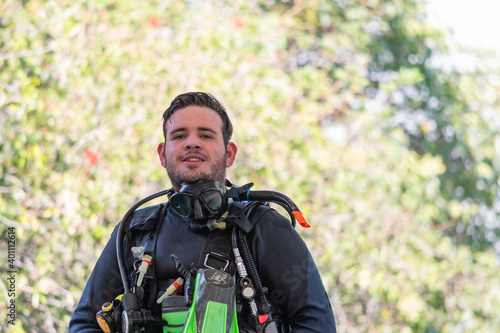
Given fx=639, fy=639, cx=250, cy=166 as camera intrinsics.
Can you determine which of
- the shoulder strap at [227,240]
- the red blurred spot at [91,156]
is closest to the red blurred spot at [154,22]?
the red blurred spot at [91,156]

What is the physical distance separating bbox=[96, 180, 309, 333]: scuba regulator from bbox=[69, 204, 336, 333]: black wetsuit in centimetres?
5

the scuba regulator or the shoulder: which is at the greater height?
the shoulder

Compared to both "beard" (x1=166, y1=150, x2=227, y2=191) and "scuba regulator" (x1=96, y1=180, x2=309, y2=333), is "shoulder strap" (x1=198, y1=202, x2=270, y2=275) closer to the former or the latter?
"scuba regulator" (x1=96, y1=180, x2=309, y2=333)

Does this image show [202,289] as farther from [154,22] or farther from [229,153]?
[154,22]

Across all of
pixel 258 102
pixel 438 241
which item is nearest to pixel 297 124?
pixel 258 102

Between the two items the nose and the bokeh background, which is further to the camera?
the bokeh background

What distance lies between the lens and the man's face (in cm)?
235

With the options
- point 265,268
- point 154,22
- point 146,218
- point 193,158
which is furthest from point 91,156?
A: point 265,268

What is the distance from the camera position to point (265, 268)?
2189 mm

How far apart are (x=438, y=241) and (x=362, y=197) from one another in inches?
47.0

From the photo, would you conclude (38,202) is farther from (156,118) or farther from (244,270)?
(244,270)

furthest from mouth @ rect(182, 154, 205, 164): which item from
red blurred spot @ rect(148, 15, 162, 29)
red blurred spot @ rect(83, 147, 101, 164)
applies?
red blurred spot @ rect(148, 15, 162, 29)

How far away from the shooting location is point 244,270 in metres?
2.15

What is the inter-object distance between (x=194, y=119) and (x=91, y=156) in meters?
2.39
